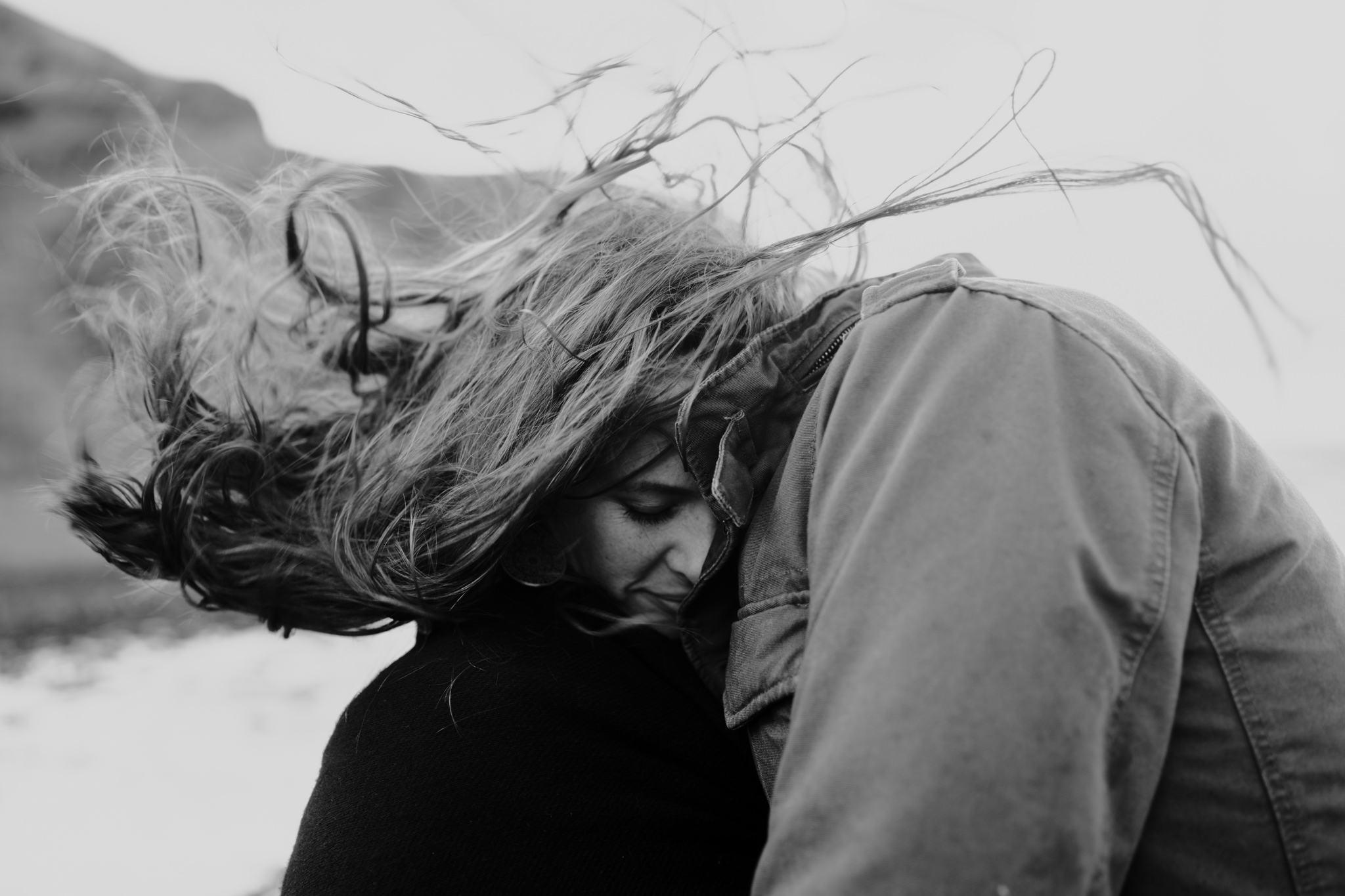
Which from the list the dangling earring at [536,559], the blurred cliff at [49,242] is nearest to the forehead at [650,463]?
the dangling earring at [536,559]

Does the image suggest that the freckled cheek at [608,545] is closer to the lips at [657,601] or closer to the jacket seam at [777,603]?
the lips at [657,601]

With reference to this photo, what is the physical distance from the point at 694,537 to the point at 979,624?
57 cm

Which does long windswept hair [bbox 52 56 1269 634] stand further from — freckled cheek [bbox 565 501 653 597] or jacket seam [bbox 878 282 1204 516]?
jacket seam [bbox 878 282 1204 516]

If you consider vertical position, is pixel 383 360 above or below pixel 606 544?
above

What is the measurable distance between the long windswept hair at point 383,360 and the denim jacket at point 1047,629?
1.01 feet

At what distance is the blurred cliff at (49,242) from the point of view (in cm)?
315

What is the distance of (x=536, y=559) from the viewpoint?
1323mm

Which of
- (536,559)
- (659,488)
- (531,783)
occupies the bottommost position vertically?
(531,783)

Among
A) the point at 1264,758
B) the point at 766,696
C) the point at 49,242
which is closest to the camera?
the point at 1264,758

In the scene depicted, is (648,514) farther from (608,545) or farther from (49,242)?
(49,242)

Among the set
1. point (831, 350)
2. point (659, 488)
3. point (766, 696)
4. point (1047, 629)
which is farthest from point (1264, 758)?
point (659, 488)

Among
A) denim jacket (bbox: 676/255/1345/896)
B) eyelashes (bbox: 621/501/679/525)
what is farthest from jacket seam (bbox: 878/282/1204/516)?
eyelashes (bbox: 621/501/679/525)

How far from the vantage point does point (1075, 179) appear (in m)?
1.04

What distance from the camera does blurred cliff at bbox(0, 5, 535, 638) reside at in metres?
3.15
